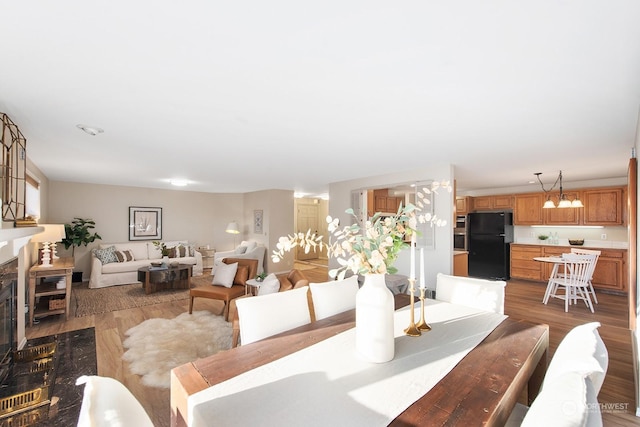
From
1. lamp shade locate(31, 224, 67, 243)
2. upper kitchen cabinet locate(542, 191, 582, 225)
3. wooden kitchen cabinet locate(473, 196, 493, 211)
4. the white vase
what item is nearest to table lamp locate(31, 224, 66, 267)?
lamp shade locate(31, 224, 67, 243)

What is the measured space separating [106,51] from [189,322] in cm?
327

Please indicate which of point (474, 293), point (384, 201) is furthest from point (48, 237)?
point (384, 201)

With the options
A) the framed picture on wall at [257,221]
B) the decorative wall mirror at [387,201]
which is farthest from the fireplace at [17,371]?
the framed picture on wall at [257,221]

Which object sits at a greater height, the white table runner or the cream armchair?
the white table runner

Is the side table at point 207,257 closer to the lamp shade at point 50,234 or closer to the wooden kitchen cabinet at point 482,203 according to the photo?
the lamp shade at point 50,234

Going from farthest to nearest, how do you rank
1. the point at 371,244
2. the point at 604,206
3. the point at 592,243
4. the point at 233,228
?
1. the point at 233,228
2. the point at 592,243
3. the point at 604,206
4. the point at 371,244

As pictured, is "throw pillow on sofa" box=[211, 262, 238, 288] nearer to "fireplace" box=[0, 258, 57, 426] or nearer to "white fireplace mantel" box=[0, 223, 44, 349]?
"fireplace" box=[0, 258, 57, 426]

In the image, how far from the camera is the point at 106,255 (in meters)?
6.04

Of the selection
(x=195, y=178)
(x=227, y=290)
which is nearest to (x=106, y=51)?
(x=227, y=290)

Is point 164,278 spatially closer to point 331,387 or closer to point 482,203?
point 331,387

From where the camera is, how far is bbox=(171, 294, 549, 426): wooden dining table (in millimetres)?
966

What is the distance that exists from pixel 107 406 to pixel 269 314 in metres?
1.00

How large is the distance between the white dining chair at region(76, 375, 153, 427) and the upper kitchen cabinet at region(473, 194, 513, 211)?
7.85 m

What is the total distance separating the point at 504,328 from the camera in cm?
171
